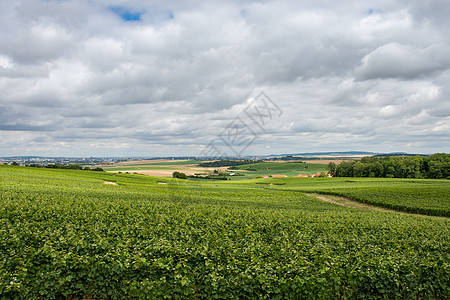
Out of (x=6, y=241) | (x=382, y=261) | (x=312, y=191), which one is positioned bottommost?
(x=312, y=191)

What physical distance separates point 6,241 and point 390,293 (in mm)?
14982

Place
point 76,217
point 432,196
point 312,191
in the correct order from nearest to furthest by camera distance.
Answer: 1. point 76,217
2. point 432,196
3. point 312,191

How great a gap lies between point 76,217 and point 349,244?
15548mm

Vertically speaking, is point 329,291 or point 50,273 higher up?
point 50,273

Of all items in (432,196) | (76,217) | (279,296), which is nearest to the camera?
(279,296)

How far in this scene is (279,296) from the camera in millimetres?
8211

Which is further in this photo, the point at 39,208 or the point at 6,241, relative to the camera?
the point at 39,208

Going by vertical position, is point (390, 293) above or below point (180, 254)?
below

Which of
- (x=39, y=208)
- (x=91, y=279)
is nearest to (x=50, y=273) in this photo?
(x=91, y=279)

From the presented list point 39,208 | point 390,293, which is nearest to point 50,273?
point 39,208

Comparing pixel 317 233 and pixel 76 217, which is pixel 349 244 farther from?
pixel 76 217

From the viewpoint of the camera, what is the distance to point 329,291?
8.71m

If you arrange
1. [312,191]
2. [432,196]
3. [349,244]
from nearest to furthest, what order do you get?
[349,244] < [432,196] < [312,191]

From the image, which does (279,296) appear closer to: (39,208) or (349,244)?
(349,244)
